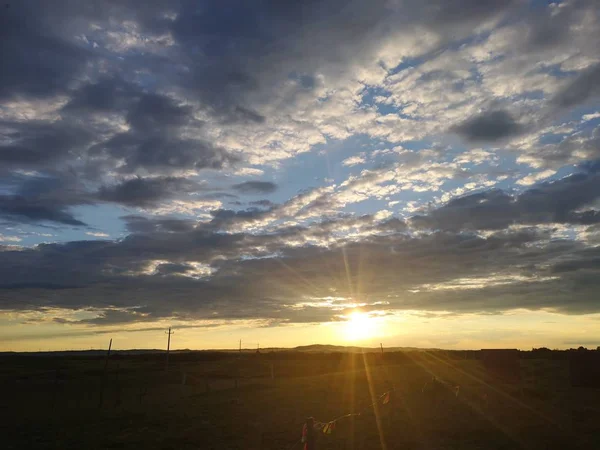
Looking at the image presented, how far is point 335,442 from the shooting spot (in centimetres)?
1844

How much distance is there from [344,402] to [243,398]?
814 cm

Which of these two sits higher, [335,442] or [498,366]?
[498,366]

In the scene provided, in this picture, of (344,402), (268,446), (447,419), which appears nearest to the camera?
(268,446)

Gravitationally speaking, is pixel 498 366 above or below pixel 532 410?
above

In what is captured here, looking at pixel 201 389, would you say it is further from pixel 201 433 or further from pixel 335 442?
pixel 335 442

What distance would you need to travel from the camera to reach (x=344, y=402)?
30.7 m

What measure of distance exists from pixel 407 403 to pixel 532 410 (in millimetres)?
6896

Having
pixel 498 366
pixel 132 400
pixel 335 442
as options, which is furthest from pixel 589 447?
pixel 132 400

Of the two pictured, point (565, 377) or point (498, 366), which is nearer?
point (498, 366)

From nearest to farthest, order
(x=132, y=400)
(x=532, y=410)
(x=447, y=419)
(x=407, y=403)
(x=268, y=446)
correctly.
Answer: (x=268, y=446) → (x=447, y=419) → (x=532, y=410) → (x=407, y=403) → (x=132, y=400)

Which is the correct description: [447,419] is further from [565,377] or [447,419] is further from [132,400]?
[565,377]

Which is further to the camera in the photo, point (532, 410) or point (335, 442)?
point (532, 410)

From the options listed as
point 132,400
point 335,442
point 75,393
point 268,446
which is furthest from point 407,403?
point 75,393

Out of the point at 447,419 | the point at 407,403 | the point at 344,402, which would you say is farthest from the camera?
the point at 344,402
